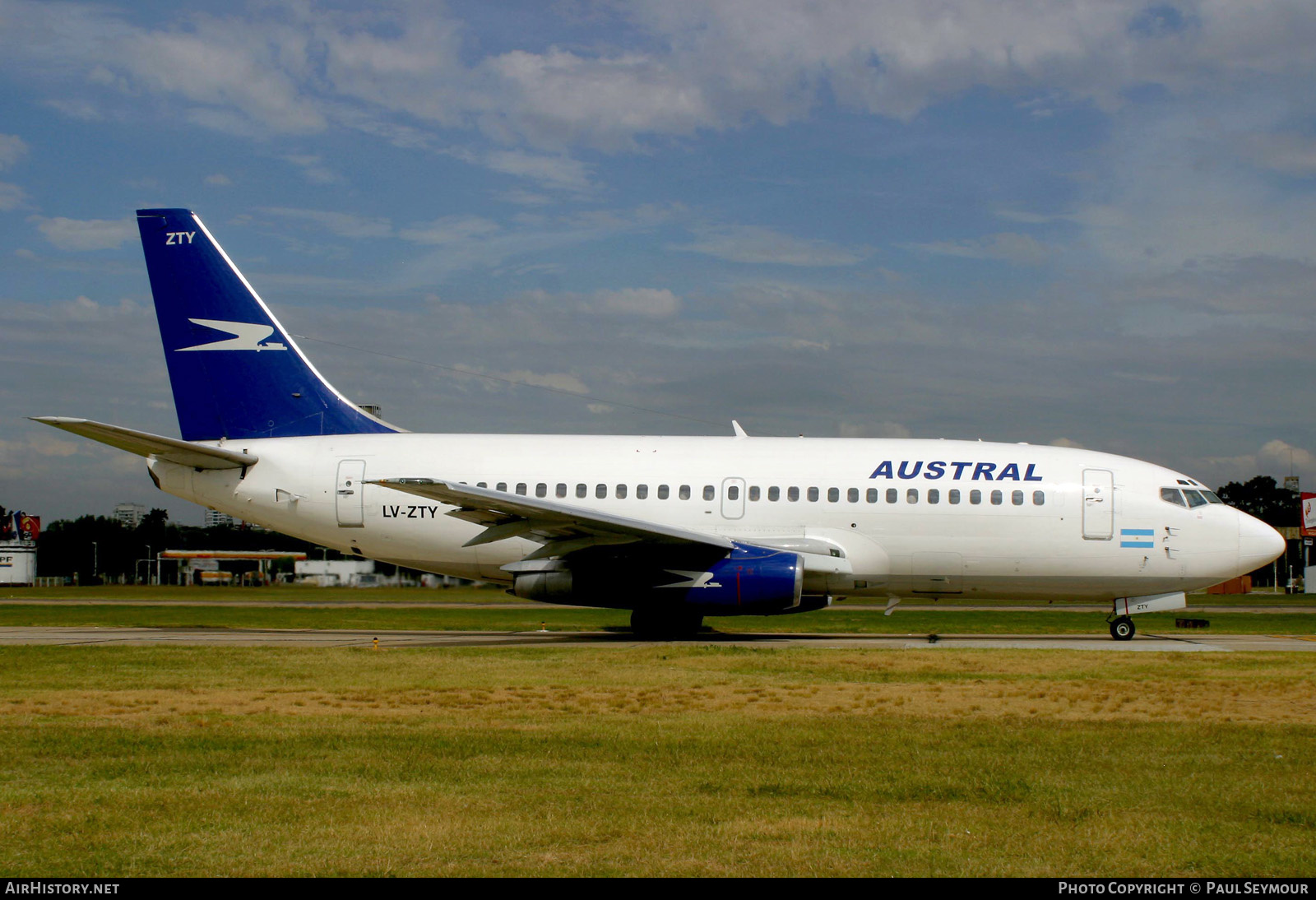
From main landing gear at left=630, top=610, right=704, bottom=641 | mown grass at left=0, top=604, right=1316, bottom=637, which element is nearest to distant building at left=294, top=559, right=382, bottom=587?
mown grass at left=0, top=604, right=1316, bottom=637

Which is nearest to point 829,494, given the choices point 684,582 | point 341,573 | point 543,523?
point 684,582

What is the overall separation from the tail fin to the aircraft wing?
4.82 meters

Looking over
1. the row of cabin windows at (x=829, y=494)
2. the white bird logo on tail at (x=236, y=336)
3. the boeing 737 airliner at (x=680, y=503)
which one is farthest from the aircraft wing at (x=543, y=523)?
the white bird logo on tail at (x=236, y=336)

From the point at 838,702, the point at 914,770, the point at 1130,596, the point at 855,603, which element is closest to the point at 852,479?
the point at 1130,596

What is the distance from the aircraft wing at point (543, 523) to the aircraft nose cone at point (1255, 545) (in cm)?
937

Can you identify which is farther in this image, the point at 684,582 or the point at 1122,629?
the point at 1122,629

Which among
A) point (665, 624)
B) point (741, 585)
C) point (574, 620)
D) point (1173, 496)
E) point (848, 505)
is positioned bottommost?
point (574, 620)

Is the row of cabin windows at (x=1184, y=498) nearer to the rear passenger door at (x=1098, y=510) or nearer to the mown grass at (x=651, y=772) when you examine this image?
the rear passenger door at (x=1098, y=510)

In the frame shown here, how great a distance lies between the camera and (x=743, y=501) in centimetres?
1988

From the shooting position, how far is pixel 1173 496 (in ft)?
65.2

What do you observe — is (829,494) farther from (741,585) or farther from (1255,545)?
(1255,545)

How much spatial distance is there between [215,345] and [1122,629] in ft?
59.5
